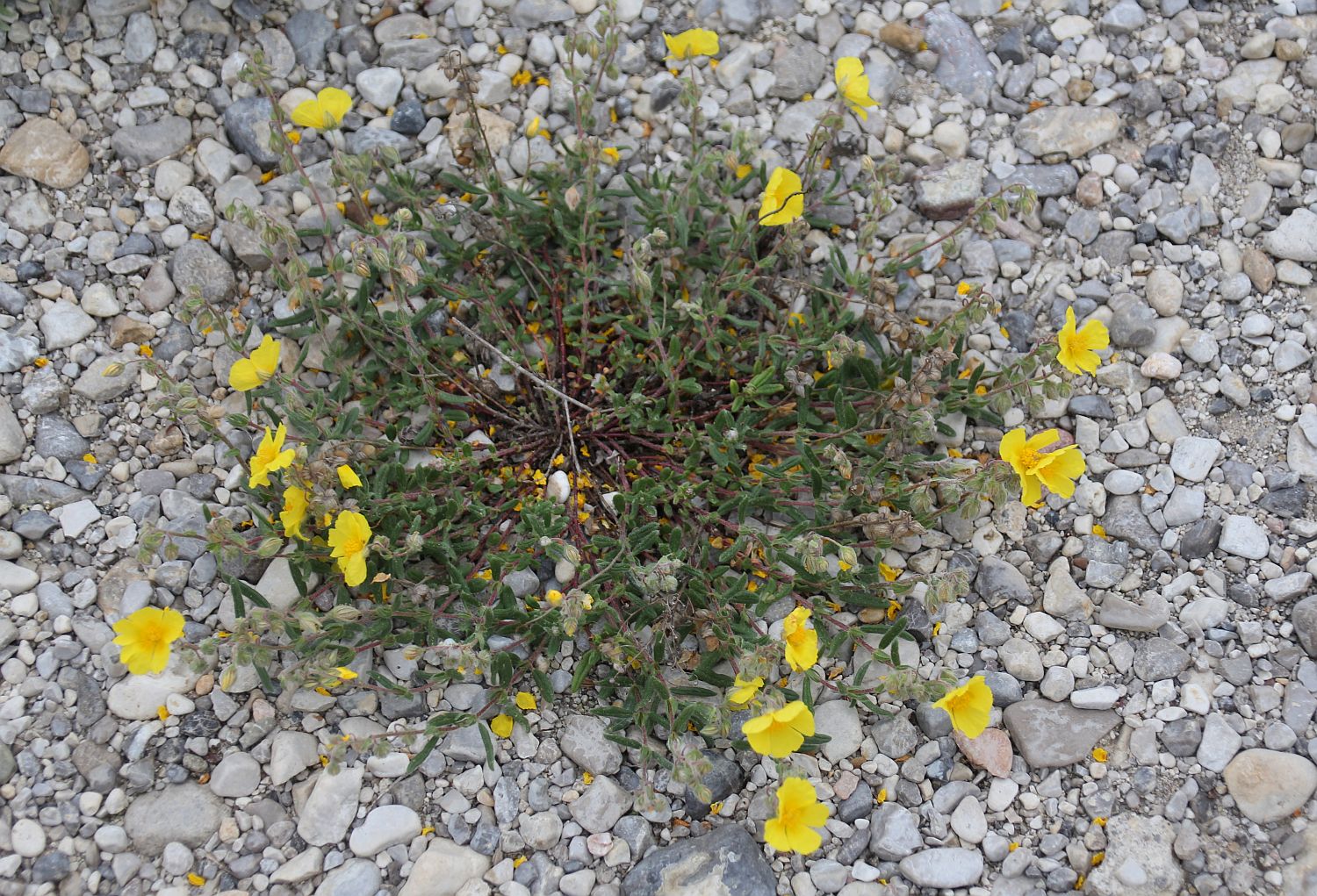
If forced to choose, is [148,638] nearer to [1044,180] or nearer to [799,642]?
[799,642]

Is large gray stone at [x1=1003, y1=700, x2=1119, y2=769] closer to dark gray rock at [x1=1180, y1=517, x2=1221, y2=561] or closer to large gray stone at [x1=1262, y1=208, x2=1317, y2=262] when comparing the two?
dark gray rock at [x1=1180, y1=517, x2=1221, y2=561]

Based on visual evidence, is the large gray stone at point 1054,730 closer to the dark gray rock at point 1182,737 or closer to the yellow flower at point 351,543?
the dark gray rock at point 1182,737

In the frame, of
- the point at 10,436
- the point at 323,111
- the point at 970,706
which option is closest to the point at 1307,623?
the point at 970,706

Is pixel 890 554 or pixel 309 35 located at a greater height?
pixel 309 35

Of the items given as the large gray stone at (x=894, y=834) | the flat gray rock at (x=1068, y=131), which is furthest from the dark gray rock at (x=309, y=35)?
the large gray stone at (x=894, y=834)

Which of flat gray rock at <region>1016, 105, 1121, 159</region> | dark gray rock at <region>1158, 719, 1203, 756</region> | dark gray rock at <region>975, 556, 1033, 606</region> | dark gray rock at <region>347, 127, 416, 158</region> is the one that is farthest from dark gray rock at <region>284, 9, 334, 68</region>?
dark gray rock at <region>1158, 719, 1203, 756</region>

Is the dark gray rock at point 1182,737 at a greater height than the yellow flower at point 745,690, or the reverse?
the yellow flower at point 745,690
